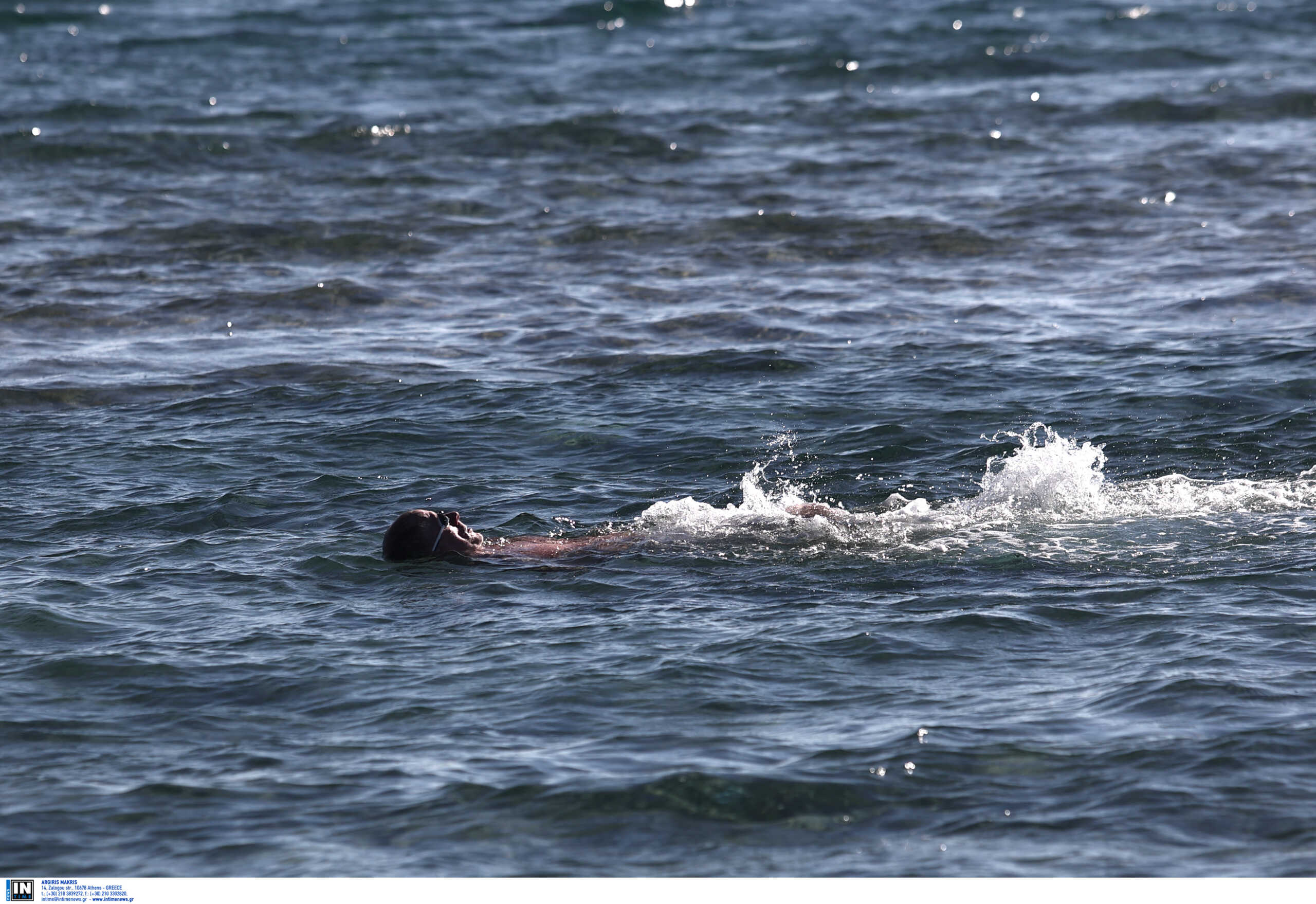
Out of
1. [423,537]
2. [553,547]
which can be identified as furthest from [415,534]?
[553,547]

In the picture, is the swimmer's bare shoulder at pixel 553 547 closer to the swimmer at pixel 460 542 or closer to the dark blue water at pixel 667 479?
the swimmer at pixel 460 542

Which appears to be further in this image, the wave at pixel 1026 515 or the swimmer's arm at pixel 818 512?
the swimmer's arm at pixel 818 512

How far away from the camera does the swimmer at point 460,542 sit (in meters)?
11.2

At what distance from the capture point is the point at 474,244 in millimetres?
22562

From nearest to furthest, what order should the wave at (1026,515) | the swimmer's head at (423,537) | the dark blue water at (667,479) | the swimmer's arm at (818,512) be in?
the dark blue water at (667,479)
the wave at (1026,515)
the swimmer's head at (423,537)
the swimmer's arm at (818,512)

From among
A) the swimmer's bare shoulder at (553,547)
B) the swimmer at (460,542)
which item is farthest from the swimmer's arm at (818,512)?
the swimmer's bare shoulder at (553,547)

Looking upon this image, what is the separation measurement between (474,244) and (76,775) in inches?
590

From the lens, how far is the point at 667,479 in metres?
13.4

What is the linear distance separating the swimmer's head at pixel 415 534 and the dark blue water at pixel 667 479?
29 centimetres

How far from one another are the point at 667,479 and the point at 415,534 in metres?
2.81

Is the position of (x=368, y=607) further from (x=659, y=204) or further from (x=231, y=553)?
(x=659, y=204)

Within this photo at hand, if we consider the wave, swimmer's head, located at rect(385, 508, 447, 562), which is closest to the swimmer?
swimmer's head, located at rect(385, 508, 447, 562)
